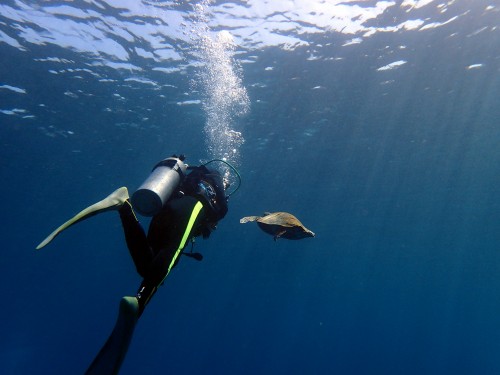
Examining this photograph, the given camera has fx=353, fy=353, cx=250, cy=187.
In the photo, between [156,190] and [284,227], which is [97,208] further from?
[284,227]

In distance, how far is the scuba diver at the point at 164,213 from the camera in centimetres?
340

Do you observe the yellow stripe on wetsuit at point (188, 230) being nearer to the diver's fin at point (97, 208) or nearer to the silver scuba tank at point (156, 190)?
the silver scuba tank at point (156, 190)

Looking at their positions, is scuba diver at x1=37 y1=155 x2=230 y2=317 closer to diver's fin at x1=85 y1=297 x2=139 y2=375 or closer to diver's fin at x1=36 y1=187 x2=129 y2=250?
diver's fin at x1=36 y1=187 x2=129 y2=250

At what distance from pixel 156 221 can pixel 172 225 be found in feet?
1.01

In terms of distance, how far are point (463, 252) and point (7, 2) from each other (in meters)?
67.1

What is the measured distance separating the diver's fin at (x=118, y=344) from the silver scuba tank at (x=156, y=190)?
4.61ft

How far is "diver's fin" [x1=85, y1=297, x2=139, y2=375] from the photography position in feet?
9.04

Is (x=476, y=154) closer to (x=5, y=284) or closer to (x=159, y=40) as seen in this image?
(x=159, y=40)

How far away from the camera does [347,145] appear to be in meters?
24.3

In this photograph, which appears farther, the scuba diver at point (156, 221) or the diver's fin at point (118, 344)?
the scuba diver at point (156, 221)

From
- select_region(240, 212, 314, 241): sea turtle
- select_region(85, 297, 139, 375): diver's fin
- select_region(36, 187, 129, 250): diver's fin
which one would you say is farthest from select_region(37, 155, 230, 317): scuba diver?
select_region(240, 212, 314, 241): sea turtle

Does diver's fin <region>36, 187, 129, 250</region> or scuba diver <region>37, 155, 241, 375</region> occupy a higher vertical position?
diver's fin <region>36, 187, 129, 250</region>

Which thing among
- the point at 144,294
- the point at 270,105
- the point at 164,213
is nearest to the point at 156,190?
the point at 164,213

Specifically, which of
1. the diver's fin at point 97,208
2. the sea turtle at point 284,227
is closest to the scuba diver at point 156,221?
the diver's fin at point 97,208
